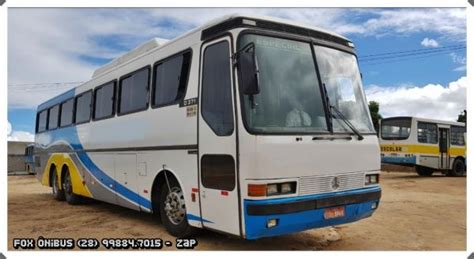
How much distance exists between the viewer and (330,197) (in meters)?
6.13

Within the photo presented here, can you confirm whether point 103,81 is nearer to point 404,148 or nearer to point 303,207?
point 303,207

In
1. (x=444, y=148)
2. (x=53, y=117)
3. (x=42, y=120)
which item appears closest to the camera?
(x=53, y=117)

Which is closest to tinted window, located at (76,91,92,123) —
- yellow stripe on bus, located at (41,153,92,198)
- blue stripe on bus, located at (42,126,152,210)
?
blue stripe on bus, located at (42,126,152,210)

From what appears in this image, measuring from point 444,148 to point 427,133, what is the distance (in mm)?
1604

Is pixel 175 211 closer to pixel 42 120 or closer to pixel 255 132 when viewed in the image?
pixel 255 132

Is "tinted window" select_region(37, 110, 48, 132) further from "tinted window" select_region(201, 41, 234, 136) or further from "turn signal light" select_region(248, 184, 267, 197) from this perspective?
"turn signal light" select_region(248, 184, 267, 197)

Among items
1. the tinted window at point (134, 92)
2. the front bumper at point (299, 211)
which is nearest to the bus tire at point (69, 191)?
the tinted window at point (134, 92)

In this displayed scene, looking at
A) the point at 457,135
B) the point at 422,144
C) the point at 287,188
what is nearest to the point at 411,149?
the point at 422,144

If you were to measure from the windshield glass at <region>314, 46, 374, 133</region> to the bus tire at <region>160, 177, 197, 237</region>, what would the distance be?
8.72ft

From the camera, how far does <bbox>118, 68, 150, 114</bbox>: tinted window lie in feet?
27.6

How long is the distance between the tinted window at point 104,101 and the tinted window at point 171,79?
Answer: 211 cm

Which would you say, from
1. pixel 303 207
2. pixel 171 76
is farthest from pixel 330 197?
pixel 171 76

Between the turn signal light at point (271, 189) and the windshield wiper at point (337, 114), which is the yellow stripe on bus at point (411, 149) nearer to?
the windshield wiper at point (337, 114)

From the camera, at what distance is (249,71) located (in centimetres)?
554
